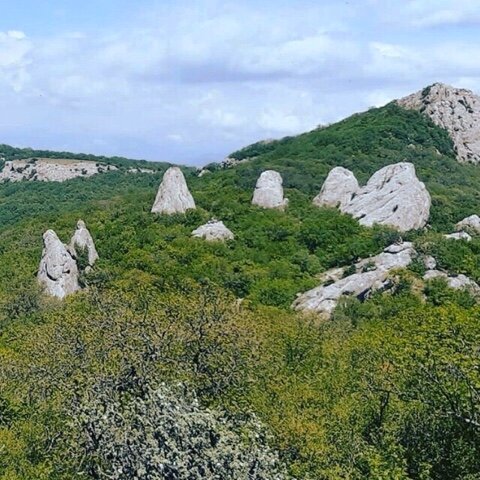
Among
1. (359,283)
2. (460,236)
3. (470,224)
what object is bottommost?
(359,283)

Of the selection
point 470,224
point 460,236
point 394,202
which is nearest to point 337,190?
point 394,202

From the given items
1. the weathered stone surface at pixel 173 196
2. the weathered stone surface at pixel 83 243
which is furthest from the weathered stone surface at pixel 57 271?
the weathered stone surface at pixel 173 196

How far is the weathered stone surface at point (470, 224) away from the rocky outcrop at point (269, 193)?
2544 centimetres

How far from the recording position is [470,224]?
101250 mm

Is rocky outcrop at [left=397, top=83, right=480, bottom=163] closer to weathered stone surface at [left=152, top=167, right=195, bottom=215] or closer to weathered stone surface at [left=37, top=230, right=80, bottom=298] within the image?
weathered stone surface at [left=152, top=167, right=195, bottom=215]

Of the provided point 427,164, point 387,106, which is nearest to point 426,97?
point 387,106

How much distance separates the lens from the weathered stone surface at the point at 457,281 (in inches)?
3118

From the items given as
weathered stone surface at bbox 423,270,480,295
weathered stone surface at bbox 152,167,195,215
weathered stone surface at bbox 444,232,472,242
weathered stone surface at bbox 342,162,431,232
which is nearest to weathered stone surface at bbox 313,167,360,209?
weathered stone surface at bbox 342,162,431,232

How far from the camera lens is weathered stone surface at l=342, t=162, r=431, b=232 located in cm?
10381

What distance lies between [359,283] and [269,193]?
3485cm

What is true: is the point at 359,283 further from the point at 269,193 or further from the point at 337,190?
the point at 269,193

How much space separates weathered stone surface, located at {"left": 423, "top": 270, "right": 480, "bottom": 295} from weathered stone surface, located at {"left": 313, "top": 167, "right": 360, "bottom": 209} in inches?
1276

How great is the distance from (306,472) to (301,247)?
70.4 meters

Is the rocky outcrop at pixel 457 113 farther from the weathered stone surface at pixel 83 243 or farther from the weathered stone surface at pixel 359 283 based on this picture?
the weathered stone surface at pixel 83 243
